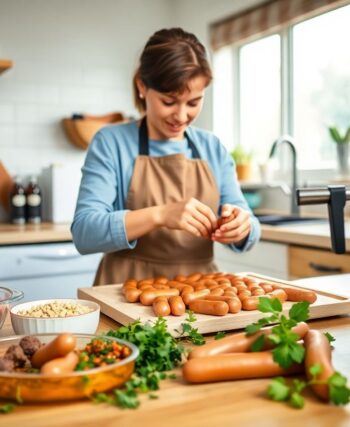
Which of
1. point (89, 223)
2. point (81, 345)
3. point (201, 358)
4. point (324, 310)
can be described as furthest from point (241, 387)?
point (89, 223)

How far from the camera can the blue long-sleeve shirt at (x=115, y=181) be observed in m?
1.74

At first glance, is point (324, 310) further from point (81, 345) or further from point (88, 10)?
point (88, 10)

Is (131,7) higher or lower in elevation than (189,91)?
higher

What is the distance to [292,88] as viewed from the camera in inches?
151

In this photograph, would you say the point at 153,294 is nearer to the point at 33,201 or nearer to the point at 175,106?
the point at 175,106

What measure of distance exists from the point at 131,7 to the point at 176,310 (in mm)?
3431

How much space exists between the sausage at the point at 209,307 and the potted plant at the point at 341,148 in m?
2.26

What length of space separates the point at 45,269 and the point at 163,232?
144cm

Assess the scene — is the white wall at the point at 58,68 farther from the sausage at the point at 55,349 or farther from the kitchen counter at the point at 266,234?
the sausage at the point at 55,349

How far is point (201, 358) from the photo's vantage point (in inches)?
36.3

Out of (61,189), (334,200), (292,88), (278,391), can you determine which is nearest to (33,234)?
(61,189)

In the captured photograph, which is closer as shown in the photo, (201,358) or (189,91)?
(201,358)

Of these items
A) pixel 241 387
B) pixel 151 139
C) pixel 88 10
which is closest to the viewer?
pixel 241 387

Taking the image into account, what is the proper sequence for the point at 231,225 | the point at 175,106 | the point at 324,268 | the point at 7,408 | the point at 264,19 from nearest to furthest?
the point at 7,408
the point at 231,225
the point at 175,106
the point at 324,268
the point at 264,19
